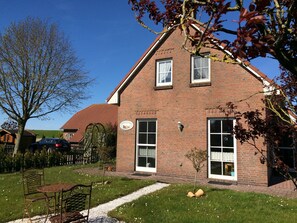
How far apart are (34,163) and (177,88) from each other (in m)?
10.3

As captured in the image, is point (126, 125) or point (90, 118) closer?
point (126, 125)

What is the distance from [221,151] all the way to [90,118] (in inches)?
1009

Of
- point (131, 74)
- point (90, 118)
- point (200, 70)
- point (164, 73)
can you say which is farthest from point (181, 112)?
point (90, 118)

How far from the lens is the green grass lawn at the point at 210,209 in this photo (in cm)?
720

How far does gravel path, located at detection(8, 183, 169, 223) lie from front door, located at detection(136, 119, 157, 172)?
9.67 ft

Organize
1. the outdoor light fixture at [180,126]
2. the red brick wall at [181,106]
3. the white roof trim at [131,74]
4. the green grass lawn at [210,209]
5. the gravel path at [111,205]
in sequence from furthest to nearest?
the white roof trim at [131,74]
the outdoor light fixture at [180,126]
the red brick wall at [181,106]
the gravel path at [111,205]
the green grass lawn at [210,209]

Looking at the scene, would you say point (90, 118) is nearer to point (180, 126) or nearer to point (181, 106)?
point (181, 106)

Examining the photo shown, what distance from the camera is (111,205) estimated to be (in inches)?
345

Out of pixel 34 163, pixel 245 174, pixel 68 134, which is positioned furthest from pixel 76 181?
pixel 68 134

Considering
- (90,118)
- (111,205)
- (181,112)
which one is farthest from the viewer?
(90,118)

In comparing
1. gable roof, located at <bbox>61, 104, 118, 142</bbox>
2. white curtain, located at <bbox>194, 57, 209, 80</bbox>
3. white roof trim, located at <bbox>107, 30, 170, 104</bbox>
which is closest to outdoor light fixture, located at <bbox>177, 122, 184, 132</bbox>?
white curtain, located at <bbox>194, 57, 209, 80</bbox>

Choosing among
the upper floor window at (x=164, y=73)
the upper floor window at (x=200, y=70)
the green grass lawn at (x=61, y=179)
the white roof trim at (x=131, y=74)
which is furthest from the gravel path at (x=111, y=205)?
the white roof trim at (x=131, y=74)

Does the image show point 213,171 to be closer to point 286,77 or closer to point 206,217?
point 206,217

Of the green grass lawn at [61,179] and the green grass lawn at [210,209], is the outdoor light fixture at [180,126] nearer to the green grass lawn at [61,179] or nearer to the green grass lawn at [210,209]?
the green grass lawn at [61,179]
